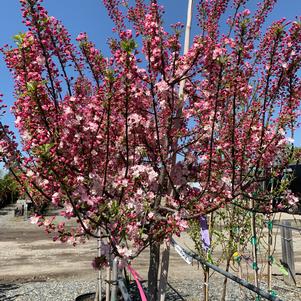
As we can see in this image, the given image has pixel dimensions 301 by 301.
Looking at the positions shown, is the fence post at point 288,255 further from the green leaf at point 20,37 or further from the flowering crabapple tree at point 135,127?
the green leaf at point 20,37

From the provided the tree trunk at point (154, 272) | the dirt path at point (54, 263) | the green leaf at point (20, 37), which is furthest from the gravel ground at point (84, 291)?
the green leaf at point (20, 37)

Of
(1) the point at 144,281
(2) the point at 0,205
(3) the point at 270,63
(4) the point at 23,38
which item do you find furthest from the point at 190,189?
(2) the point at 0,205

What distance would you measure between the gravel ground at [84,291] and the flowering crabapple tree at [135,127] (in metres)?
4.33

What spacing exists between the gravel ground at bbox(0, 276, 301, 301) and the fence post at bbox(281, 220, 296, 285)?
0.24 meters

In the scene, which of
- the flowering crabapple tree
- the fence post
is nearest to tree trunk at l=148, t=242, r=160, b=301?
the flowering crabapple tree

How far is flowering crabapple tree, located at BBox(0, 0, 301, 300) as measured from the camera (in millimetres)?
2686

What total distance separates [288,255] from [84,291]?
16.2 feet

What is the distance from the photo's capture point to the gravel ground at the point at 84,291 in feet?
24.2

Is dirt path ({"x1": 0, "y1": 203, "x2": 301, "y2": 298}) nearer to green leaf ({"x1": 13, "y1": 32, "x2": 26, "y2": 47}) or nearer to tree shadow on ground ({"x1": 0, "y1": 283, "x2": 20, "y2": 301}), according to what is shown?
tree shadow on ground ({"x1": 0, "y1": 283, "x2": 20, "y2": 301})

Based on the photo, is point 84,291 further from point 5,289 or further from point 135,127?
point 135,127

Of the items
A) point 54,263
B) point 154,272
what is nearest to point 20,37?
point 154,272

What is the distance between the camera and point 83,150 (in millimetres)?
2873

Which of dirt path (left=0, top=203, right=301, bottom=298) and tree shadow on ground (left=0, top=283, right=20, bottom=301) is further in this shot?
dirt path (left=0, top=203, right=301, bottom=298)

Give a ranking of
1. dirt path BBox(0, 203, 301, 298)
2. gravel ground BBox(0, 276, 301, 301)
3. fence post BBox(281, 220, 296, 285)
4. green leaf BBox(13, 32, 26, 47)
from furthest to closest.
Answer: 1. dirt path BBox(0, 203, 301, 298)
2. fence post BBox(281, 220, 296, 285)
3. gravel ground BBox(0, 276, 301, 301)
4. green leaf BBox(13, 32, 26, 47)
